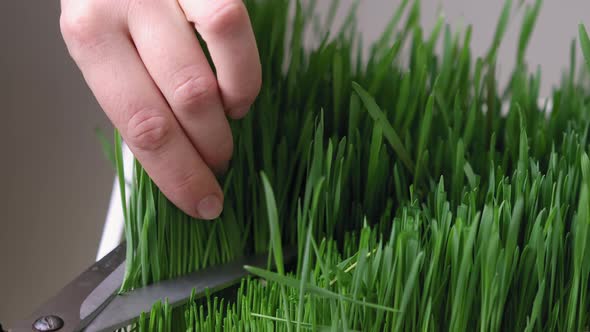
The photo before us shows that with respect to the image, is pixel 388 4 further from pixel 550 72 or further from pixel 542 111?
pixel 542 111

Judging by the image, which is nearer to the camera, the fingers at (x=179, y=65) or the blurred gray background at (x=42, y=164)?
the fingers at (x=179, y=65)

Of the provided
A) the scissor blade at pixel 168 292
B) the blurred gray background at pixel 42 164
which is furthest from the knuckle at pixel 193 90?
the blurred gray background at pixel 42 164

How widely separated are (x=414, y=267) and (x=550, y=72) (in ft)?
4.60

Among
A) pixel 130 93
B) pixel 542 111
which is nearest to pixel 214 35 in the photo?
pixel 130 93

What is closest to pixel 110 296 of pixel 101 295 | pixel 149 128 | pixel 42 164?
pixel 101 295

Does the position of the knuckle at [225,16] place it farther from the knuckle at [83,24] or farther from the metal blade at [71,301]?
the metal blade at [71,301]

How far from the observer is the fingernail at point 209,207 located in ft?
1.60

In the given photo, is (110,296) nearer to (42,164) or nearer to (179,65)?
(179,65)

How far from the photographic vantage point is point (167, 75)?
0.45 metres

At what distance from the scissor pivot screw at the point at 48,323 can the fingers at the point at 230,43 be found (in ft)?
0.58

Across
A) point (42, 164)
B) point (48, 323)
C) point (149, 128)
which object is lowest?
point (48, 323)

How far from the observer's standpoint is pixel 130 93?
450 mm

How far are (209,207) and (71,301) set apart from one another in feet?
0.36

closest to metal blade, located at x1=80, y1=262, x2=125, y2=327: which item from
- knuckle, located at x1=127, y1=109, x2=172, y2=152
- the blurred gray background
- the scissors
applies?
the scissors
